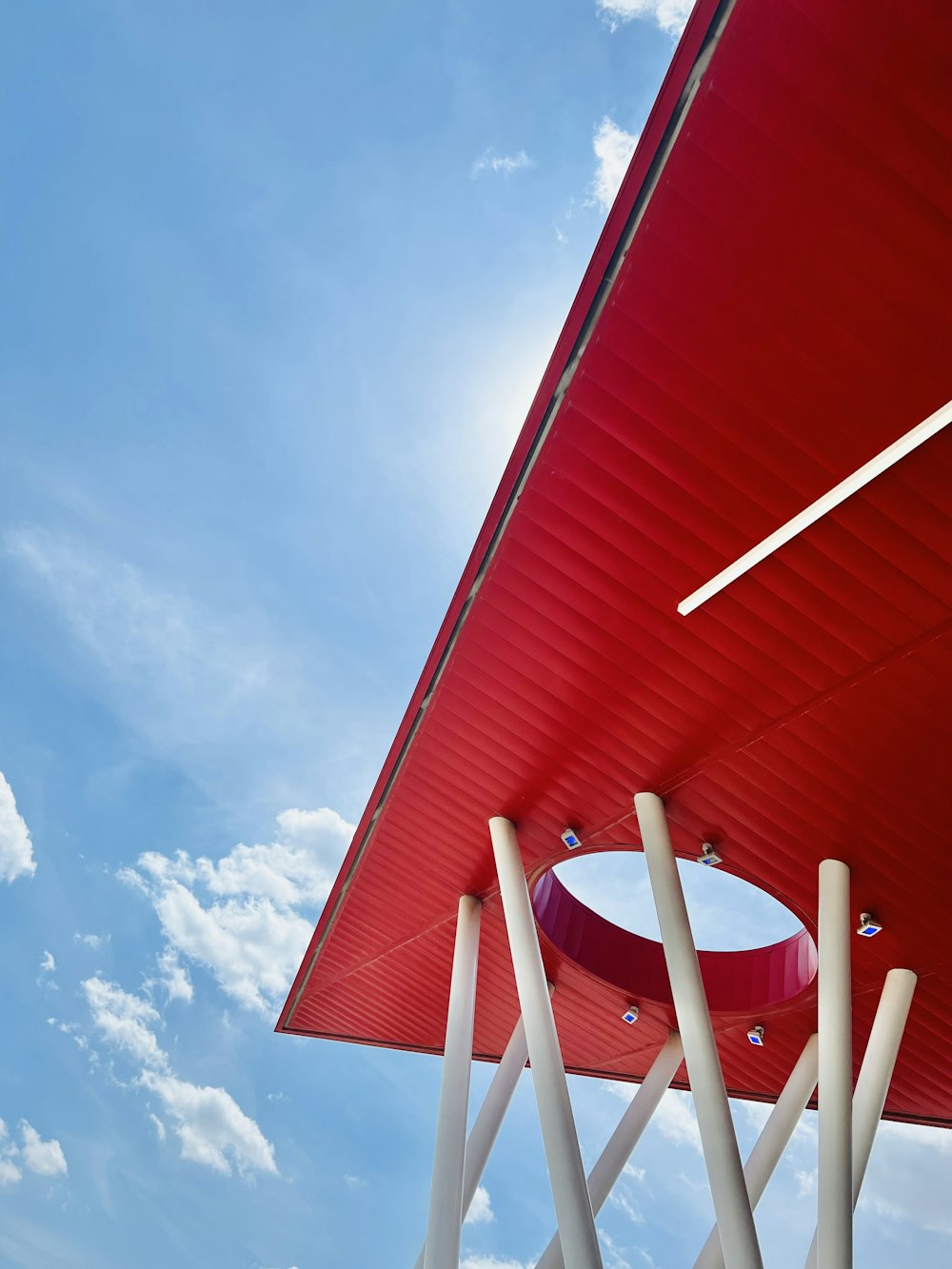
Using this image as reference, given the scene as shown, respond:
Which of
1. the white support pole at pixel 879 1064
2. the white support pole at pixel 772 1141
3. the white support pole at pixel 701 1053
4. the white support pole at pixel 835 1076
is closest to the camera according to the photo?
the white support pole at pixel 701 1053

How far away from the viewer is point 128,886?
320 ft

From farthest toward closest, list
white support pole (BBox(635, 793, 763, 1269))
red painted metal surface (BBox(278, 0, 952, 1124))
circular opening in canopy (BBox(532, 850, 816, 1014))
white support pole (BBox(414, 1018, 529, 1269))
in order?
circular opening in canopy (BBox(532, 850, 816, 1014)) → white support pole (BBox(414, 1018, 529, 1269)) → white support pole (BBox(635, 793, 763, 1269)) → red painted metal surface (BBox(278, 0, 952, 1124))

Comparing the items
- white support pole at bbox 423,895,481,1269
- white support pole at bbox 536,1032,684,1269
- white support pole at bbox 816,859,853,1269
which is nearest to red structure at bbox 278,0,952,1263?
white support pole at bbox 816,859,853,1269

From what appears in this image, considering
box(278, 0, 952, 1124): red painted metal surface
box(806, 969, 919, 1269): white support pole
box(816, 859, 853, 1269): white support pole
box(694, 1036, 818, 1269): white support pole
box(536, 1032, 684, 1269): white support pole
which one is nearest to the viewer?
box(278, 0, 952, 1124): red painted metal surface

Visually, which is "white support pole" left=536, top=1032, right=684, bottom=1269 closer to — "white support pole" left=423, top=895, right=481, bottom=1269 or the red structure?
the red structure

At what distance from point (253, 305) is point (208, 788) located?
47836 millimetres

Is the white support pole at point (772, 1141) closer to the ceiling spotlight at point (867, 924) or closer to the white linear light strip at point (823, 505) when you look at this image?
the ceiling spotlight at point (867, 924)

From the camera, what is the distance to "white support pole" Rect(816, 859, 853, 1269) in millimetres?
11195

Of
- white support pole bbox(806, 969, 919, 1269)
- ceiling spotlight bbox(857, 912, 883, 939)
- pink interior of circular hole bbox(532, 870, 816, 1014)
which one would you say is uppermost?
pink interior of circular hole bbox(532, 870, 816, 1014)

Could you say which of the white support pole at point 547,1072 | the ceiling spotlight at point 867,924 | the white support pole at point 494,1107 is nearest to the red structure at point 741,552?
the ceiling spotlight at point 867,924

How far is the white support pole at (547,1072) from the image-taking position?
11.1 meters

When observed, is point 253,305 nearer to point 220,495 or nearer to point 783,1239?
point 220,495

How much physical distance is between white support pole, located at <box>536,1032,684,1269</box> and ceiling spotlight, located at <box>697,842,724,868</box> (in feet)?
15.6

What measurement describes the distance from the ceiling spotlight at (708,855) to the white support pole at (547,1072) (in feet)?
7.85
